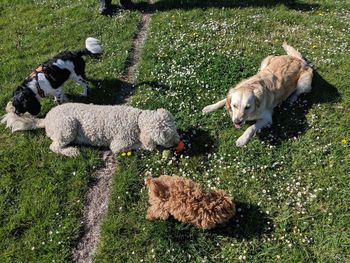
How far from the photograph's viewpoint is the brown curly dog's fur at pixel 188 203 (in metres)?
6.24

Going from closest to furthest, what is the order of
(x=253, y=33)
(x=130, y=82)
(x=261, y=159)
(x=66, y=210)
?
1. (x=66, y=210)
2. (x=261, y=159)
3. (x=130, y=82)
4. (x=253, y=33)

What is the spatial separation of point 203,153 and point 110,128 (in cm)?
191

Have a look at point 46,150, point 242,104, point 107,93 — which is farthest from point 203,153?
point 46,150

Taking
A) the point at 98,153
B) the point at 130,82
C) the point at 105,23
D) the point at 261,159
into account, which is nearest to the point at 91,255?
the point at 98,153

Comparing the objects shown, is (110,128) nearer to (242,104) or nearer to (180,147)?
(180,147)

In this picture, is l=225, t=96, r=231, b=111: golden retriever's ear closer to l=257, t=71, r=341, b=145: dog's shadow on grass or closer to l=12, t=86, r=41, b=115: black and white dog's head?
l=257, t=71, r=341, b=145: dog's shadow on grass

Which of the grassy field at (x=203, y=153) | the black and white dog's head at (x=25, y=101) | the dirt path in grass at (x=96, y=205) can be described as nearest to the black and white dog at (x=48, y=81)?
the black and white dog's head at (x=25, y=101)

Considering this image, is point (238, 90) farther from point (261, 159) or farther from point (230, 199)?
point (230, 199)

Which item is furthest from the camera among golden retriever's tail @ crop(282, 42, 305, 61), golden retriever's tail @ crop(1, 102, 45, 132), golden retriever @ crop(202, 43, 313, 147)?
golden retriever's tail @ crop(282, 42, 305, 61)

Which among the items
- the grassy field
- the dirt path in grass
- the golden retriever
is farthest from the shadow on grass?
the dirt path in grass

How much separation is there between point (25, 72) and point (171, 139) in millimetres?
4876

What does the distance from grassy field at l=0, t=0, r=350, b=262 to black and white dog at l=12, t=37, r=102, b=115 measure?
0.55m

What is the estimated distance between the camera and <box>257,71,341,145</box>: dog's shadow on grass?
8102 mm

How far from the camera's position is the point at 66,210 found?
7.04m
